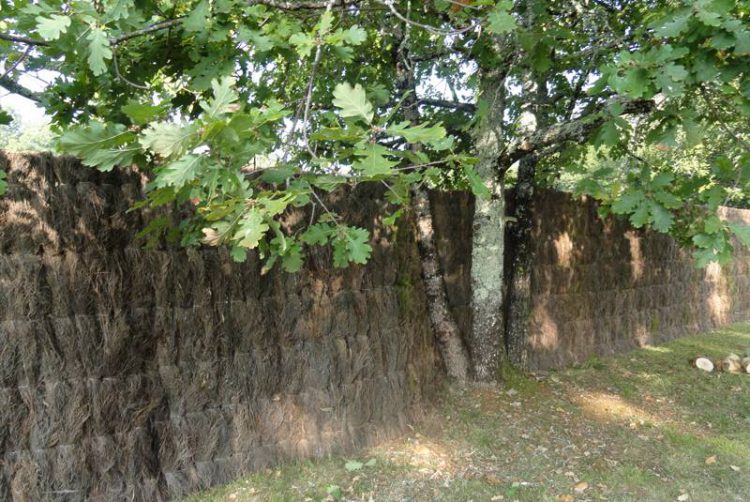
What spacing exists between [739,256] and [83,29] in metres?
11.5

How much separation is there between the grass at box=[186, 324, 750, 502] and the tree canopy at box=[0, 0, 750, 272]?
151cm

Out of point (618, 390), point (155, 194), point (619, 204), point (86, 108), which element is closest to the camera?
point (155, 194)

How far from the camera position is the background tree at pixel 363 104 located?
75.1 inches

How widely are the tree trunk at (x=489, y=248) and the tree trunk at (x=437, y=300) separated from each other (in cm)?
15

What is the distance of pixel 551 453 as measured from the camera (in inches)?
152

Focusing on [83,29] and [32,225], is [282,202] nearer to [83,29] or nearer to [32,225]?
[83,29]

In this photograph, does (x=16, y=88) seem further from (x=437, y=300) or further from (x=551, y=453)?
(x=551, y=453)

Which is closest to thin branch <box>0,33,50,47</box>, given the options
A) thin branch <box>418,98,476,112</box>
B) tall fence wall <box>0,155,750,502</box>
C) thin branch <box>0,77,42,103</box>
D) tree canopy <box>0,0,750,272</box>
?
tree canopy <box>0,0,750,272</box>

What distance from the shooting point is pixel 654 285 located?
7648 millimetres

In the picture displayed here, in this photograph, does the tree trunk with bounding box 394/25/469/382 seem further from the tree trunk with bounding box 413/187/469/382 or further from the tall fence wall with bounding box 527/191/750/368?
the tall fence wall with bounding box 527/191/750/368

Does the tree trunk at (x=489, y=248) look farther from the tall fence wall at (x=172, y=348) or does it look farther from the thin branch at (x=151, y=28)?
the thin branch at (x=151, y=28)


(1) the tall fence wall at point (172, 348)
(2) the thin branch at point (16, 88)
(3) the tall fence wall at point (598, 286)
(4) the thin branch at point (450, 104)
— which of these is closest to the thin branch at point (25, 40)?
(1) the tall fence wall at point (172, 348)

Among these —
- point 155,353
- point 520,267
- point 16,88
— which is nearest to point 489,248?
point 520,267

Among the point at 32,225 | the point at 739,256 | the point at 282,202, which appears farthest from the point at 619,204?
the point at 739,256
